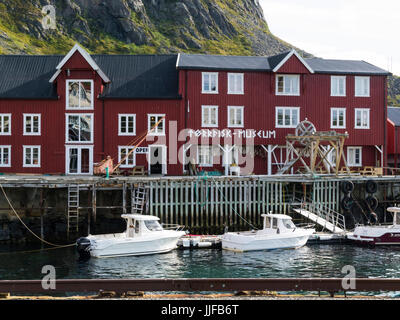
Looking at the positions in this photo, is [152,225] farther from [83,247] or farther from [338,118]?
[338,118]

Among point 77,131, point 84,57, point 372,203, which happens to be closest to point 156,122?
point 77,131

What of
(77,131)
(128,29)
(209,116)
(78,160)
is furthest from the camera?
(128,29)

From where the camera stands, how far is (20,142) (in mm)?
42875

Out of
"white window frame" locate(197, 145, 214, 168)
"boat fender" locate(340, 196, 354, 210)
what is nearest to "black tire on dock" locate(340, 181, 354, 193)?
"boat fender" locate(340, 196, 354, 210)

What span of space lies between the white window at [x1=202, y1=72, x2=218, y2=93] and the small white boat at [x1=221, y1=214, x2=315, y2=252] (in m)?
15.4

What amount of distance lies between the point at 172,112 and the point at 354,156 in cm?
1669

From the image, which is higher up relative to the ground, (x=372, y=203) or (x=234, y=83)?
(x=234, y=83)

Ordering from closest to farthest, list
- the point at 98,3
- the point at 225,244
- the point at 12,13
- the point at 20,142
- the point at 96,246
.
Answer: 1. the point at 96,246
2. the point at 225,244
3. the point at 20,142
4. the point at 12,13
5. the point at 98,3

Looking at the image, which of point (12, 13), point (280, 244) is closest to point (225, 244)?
point (280, 244)

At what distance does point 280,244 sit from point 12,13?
95570mm

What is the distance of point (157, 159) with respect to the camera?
43219 millimetres

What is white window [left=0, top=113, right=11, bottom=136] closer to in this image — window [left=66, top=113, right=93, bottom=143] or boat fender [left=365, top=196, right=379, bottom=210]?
window [left=66, top=113, right=93, bottom=143]
